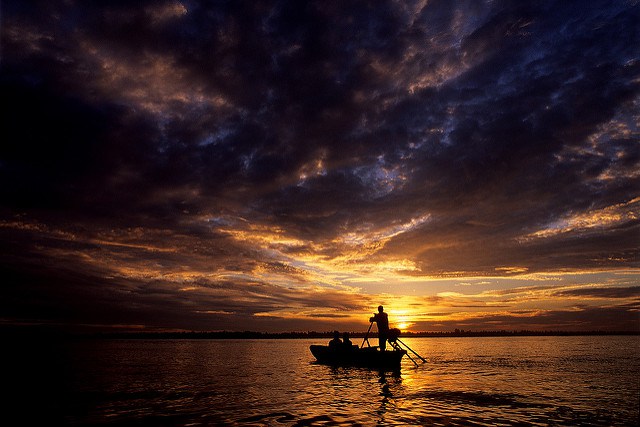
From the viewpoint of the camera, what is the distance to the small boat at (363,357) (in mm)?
37094

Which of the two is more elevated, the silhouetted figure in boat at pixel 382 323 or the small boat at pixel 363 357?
the silhouetted figure in boat at pixel 382 323

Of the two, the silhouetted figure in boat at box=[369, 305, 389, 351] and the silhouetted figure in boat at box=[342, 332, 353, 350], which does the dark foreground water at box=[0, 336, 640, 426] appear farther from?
the silhouetted figure in boat at box=[342, 332, 353, 350]

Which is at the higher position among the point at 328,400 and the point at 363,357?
the point at 363,357

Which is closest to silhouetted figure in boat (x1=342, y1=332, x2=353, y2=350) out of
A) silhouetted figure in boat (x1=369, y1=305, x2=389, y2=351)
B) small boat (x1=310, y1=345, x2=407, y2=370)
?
small boat (x1=310, y1=345, x2=407, y2=370)

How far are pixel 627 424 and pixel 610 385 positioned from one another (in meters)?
16.6

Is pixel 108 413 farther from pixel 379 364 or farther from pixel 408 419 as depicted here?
pixel 379 364

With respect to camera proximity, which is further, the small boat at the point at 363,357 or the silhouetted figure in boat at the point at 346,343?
the silhouetted figure in boat at the point at 346,343

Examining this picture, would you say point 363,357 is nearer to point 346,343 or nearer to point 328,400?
point 346,343

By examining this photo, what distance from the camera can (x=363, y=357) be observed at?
3941cm

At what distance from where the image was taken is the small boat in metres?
37.1

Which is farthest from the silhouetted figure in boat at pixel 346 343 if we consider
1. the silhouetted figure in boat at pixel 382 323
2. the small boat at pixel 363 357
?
the silhouetted figure in boat at pixel 382 323

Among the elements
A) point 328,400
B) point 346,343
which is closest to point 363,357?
point 346,343

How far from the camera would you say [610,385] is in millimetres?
30797

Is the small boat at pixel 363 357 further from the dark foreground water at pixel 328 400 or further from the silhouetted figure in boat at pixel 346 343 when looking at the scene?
the dark foreground water at pixel 328 400
